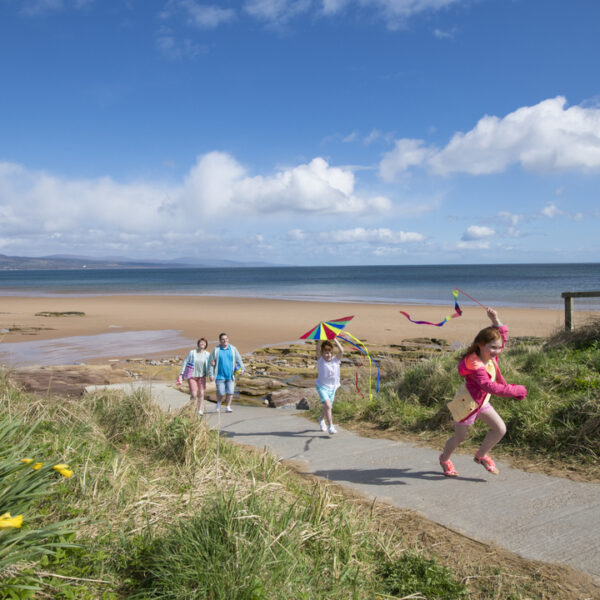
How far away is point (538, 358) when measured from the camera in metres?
8.52

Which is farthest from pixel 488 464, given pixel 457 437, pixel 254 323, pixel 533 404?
pixel 254 323

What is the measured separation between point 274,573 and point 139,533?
104cm

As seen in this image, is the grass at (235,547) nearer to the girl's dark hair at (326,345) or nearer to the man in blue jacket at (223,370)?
the girl's dark hair at (326,345)

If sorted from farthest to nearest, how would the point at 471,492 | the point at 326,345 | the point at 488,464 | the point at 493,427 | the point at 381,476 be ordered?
the point at 326,345 < the point at 381,476 < the point at 488,464 < the point at 493,427 < the point at 471,492

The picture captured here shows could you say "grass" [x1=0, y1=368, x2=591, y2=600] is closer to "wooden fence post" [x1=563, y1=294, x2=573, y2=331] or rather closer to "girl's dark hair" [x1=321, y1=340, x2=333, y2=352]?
"girl's dark hair" [x1=321, y1=340, x2=333, y2=352]

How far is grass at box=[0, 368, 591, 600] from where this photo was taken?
2801 mm

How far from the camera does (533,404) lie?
21.3ft

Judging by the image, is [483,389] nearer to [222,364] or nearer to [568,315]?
[222,364]

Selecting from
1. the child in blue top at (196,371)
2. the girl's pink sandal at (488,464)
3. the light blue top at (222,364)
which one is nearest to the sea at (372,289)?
the light blue top at (222,364)

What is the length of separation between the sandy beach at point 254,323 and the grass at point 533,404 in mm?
8638

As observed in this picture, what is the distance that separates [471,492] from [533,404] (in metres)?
2.14

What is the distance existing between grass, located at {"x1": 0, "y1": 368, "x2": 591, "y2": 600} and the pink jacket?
1338 mm

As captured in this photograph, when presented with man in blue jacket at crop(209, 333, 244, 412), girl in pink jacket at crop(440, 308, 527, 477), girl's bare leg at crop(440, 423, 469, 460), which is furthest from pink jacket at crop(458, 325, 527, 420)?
man in blue jacket at crop(209, 333, 244, 412)

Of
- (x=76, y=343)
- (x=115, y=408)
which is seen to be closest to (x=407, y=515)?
(x=115, y=408)
